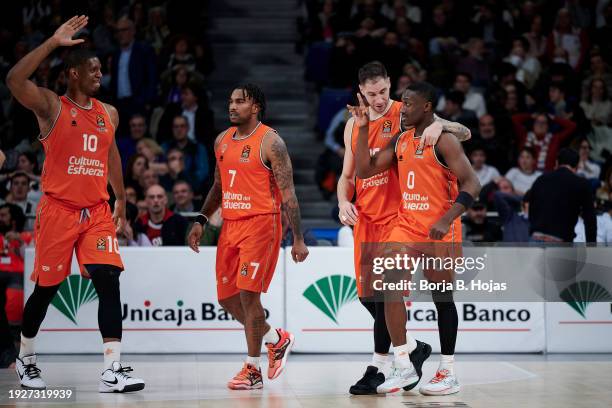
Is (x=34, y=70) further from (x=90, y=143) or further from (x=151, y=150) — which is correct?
(x=151, y=150)

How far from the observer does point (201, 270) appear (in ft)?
33.2

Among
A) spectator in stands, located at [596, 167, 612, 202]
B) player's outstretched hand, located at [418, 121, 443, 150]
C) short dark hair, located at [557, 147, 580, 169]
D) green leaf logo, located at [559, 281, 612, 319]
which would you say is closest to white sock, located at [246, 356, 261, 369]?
player's outstretched hand, located at [418, 121, 443, 150]

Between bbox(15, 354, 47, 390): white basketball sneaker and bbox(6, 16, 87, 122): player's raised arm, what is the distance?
5.45 ft

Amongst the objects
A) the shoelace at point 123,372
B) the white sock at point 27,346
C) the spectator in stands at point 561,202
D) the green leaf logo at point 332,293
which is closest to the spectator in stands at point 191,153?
the green leaf logo at point 332,293

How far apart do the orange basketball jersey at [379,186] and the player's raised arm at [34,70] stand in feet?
6.83

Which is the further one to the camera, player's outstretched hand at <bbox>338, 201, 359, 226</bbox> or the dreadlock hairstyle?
the dreadlock hairstyle

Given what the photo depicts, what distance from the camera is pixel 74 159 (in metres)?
7.51

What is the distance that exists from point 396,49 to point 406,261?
25.6 ft

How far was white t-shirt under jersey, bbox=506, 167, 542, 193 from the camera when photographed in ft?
43.4

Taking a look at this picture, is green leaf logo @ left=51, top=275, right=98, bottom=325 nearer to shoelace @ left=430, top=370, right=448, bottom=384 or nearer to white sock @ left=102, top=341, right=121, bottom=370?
white sock @ left=102, top=341, right=121, bottom=370

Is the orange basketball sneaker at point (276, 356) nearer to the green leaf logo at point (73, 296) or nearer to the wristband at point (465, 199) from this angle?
the wristband at point (465, 199)

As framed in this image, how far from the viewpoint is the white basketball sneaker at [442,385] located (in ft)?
24.1

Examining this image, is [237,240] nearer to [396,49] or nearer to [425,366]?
[425,366]

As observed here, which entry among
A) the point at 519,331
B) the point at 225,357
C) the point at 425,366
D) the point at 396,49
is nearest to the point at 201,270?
the point at 225,357
